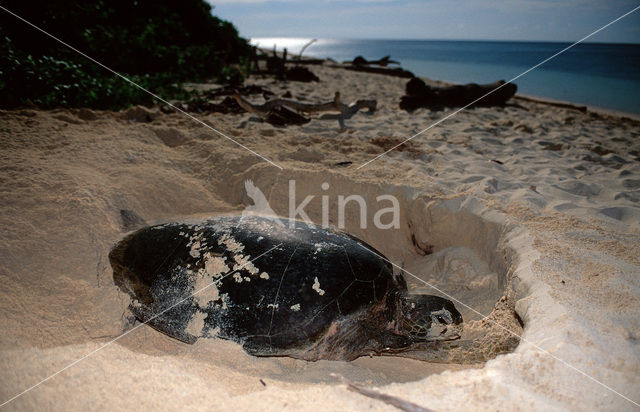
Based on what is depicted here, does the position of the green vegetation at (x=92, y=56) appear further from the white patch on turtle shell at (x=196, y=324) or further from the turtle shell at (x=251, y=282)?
the white patch on turtle shell at (x=196, y=324)

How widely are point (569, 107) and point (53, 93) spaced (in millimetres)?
9379

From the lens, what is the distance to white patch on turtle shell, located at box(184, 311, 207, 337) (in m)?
1.50

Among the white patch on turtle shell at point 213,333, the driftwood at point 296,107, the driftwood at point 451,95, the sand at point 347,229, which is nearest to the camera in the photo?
the sand at point 347,229

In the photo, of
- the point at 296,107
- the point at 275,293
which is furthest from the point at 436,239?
the point at 296,107

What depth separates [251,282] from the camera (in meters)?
1.55

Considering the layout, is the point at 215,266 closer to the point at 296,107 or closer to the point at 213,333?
the point at 213,333

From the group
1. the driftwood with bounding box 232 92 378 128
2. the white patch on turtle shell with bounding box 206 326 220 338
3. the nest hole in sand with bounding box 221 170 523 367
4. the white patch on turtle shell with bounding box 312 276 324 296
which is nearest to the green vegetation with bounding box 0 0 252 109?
the driftwood with bounding box 232 92 378 128

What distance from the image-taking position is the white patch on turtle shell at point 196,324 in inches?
59.2

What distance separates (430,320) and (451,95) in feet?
19.2

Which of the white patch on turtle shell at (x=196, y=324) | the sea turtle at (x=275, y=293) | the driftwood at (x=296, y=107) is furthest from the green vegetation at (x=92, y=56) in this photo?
the white patch on turtle shell at (x=196, y=324)

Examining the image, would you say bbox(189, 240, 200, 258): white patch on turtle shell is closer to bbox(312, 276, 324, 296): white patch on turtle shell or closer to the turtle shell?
the turtle shell

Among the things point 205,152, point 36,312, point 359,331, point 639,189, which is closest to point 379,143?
point 205,152

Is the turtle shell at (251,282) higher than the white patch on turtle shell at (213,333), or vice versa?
the turtle shell at (251,282)

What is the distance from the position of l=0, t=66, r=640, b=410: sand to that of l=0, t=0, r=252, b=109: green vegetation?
503 millimetres
